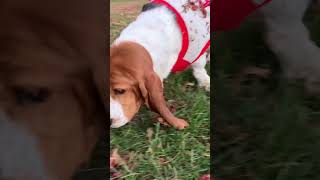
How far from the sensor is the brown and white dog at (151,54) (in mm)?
1071

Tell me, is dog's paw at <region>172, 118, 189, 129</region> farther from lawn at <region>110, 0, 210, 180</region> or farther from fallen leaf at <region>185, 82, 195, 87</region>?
fallen leaf at <region>185, 82, 195, 87</region>

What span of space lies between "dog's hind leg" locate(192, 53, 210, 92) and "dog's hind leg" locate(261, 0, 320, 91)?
160mm

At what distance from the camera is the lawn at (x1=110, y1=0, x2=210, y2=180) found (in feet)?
3.52

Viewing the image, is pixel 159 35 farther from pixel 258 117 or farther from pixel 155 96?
pixel 258 117

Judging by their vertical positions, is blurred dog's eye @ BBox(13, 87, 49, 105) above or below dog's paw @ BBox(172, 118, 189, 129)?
above

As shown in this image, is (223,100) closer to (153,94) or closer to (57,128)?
(153,94)

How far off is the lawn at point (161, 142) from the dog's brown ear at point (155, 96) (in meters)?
0.02

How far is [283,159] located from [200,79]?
230 millimetres

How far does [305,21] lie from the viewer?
52.8 inches

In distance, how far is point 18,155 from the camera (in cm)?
89

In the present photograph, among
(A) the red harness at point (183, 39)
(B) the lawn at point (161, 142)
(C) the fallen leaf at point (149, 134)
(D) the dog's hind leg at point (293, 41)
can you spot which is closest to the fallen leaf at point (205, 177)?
(B) the lawn at point (161, 142)

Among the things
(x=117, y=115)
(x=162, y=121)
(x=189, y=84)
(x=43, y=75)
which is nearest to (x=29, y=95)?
(x=43, y=75)

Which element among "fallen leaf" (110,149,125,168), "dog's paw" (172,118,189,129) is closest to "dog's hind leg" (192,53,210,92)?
"dog's paw" (172,118,189,129)

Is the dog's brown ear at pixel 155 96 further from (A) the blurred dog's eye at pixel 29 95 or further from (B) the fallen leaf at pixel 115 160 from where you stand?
(A) the blurred dog's eye at pixel 29 95
